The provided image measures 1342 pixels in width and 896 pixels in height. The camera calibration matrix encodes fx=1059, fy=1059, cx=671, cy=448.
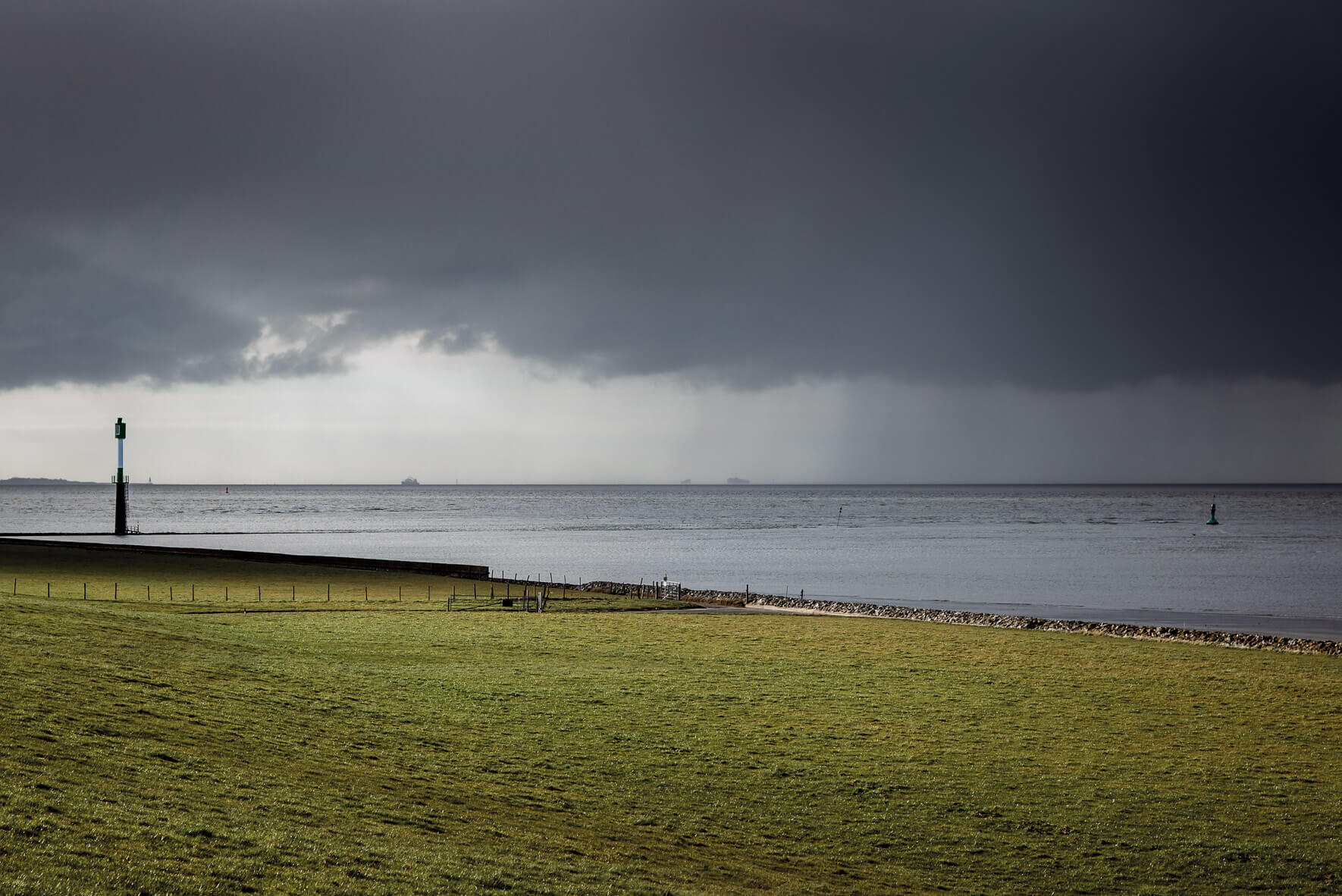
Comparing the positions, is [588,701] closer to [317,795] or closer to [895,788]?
[895,788]

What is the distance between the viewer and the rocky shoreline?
44.7 meters

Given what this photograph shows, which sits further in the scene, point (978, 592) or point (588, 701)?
point (978, 592)

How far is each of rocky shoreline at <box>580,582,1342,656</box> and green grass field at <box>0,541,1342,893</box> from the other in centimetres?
1122

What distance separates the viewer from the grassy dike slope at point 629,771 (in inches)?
498

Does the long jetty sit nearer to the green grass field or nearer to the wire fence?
the wire fence

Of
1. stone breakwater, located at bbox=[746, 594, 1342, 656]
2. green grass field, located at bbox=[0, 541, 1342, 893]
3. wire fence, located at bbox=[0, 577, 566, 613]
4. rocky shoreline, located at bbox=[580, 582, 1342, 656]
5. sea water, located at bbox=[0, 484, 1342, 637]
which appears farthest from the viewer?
sea water, located at bbox=[0, 484, 1342, 637]

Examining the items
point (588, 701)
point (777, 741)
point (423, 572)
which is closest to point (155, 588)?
point (423, 572)

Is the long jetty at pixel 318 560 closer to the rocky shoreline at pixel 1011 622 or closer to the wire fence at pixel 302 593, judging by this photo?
the wire fence at pixel 302 593

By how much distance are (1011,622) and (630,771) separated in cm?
3760

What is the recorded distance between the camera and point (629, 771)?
20.1m

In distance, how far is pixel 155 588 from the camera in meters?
58.1

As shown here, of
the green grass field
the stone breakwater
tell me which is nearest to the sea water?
the stone breakwater

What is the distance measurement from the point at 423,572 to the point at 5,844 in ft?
223

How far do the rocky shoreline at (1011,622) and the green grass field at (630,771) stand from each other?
11223 millimetres
